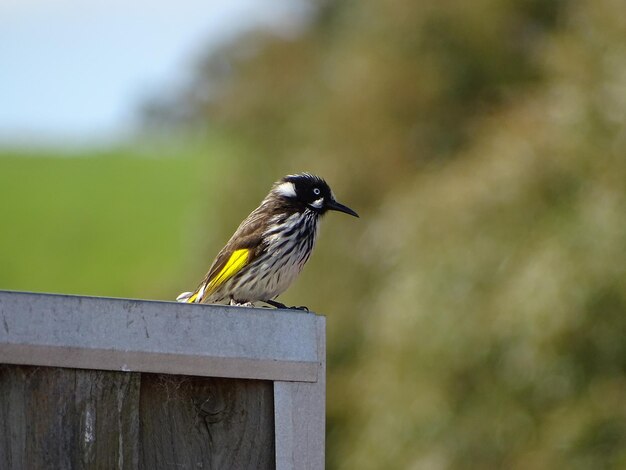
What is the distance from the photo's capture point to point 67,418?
2.98 metres

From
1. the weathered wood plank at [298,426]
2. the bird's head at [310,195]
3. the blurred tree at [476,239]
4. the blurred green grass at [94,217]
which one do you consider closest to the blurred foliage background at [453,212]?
the blurred tree at [476,239]

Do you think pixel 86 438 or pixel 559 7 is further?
pixel 559 7

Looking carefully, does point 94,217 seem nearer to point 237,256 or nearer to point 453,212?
point 453,212

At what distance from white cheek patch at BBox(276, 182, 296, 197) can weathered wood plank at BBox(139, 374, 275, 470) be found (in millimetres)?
3497

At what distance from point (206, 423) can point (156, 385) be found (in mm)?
168

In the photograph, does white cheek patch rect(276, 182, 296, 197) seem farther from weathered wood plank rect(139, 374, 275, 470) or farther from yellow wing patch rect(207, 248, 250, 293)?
weathered wood plank rect(139, 374, 275, 470)

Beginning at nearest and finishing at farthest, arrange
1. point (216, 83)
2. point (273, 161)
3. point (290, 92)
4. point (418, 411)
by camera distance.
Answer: point (418, 411) → point (273, 161) → point (290, 92) → point (216, 83)

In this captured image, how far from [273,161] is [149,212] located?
22035 millimetres

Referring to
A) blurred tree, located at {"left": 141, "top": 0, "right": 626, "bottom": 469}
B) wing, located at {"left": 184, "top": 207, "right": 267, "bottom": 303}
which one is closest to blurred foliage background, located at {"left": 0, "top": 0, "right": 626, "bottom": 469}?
blurred tree, located at {"left": 141, "top": 0, "right": 626, "bottom": 469}

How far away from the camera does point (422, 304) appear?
11359mm

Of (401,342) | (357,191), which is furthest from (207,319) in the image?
(357,191)

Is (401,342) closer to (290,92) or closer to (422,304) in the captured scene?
(422,304)

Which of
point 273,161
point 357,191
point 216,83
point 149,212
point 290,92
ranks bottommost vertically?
point 357,191

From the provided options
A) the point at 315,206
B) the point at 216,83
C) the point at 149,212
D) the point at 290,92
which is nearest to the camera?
the point at 315,206
